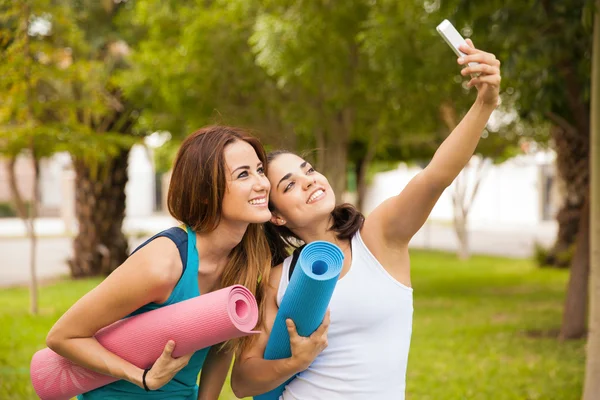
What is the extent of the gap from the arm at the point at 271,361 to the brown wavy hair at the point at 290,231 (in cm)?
13

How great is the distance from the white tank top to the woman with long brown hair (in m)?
0.23

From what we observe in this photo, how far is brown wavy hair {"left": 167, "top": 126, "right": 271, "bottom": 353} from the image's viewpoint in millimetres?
2086

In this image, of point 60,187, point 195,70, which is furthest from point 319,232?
point 60,187

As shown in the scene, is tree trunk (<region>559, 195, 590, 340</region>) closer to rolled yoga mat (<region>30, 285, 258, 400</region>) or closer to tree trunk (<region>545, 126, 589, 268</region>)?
rolled yoga mat (<region>30, 285, 258, 400</region>)

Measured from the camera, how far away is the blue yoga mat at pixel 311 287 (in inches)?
70.1

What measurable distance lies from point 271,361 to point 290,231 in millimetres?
443

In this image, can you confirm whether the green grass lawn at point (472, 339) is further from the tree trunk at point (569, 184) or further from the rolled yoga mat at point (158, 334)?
the rolled yoga mat at point (158, 334)

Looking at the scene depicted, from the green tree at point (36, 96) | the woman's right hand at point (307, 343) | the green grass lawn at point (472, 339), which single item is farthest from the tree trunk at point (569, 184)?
the woman's right hand at point (307, 343)

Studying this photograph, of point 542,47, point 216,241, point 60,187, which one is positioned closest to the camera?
point 216,241

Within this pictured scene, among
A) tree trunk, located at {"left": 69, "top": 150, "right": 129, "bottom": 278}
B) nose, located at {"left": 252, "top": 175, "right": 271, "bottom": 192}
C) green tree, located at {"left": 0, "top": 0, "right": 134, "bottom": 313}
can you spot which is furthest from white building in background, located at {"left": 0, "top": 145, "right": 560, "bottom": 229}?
nose, located at {"left": 252, "top": 175, "right": 271, "bottom": 192}

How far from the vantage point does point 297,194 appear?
2.15 metres

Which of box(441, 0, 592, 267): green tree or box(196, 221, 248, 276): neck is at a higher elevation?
box(441, 0, 592, 267): green tree

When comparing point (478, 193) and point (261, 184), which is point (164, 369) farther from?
point (478, 193)

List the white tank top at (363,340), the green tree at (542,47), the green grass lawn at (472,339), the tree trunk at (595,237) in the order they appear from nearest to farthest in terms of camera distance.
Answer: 1. the white tank top at (363,340)
2. the tree trunk at (595,237)
3. the green grass lawn at (472,339)
4. the green tree at (542,47)
